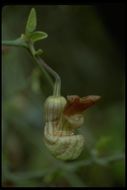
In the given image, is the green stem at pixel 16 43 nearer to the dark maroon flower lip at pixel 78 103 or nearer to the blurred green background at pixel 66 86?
the dark maroon flower lip at pixel 78 103

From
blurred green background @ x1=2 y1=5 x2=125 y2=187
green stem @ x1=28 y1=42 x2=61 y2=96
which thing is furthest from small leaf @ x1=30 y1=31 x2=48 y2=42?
blurred green background @ x1=2 y1=5 x2=125 y2=187

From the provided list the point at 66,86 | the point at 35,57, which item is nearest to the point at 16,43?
the point at 35,57

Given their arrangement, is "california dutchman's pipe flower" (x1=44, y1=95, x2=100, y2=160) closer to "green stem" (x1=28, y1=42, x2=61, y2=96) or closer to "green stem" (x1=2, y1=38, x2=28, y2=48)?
"green stem" (x1=28, y1=42, x2=61, y2=96)

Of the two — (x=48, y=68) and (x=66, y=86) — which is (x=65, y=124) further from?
(x=66, y=86)

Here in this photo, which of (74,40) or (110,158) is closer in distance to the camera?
(110,158)

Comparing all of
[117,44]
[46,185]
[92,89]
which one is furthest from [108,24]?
[46,185]

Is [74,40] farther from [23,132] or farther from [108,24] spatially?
[23,132]
